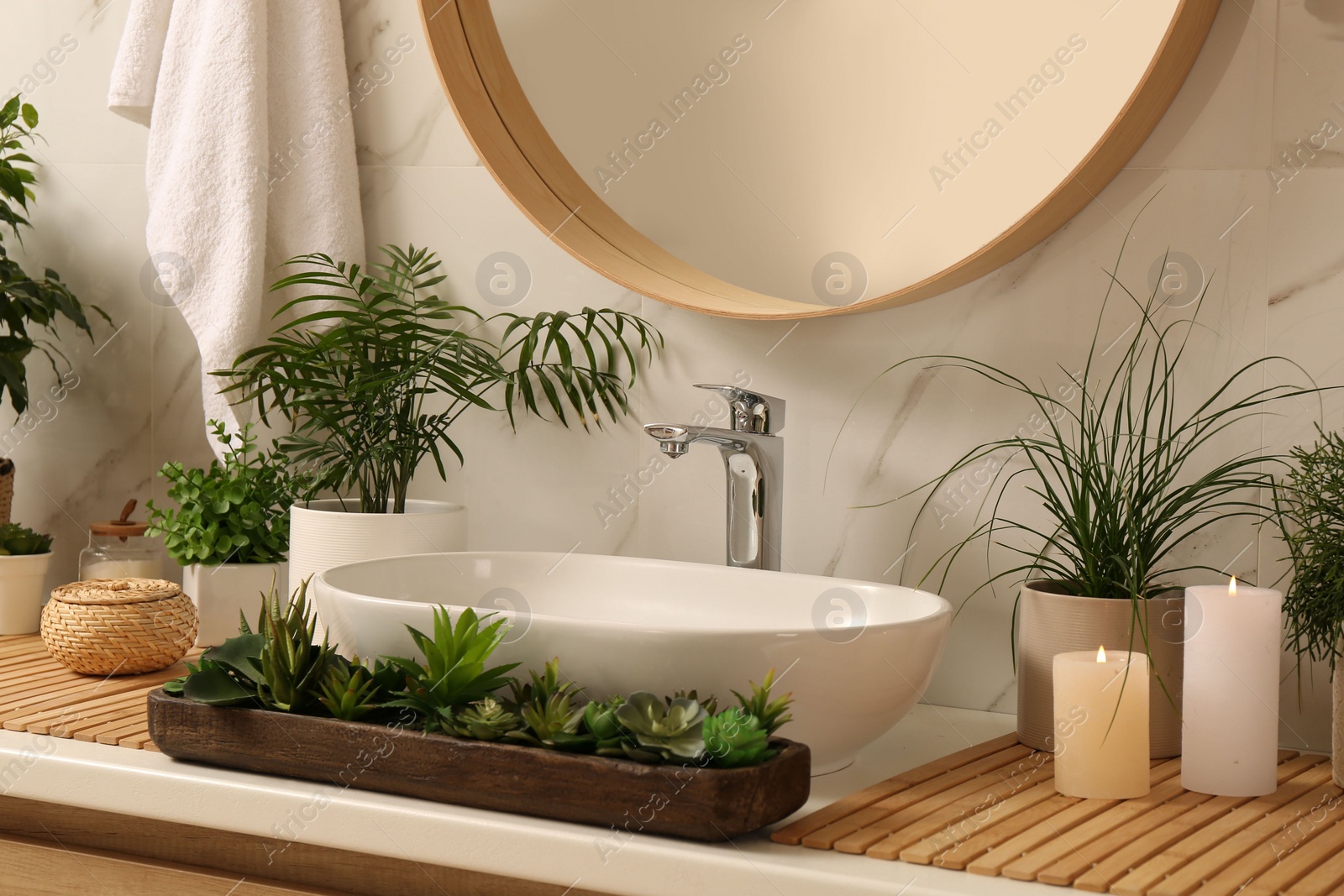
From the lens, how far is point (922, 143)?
1037mm

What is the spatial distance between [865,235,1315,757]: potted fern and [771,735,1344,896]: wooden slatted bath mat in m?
0.09

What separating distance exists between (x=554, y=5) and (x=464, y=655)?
694 mm

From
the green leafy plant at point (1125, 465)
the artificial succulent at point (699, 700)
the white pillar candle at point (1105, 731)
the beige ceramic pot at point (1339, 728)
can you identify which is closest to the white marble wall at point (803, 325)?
the green leafy plant at point (1125, 465)

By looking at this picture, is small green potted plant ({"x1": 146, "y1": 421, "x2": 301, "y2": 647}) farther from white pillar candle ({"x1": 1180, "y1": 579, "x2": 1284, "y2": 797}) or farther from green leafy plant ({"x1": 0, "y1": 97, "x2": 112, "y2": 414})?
white pillar candle ({"x1": 1180, "y1": 579, "x2": 1284, "y2": 797})

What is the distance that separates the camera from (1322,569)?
0.80 meters

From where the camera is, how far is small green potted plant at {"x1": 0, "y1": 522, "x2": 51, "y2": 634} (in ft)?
3.99

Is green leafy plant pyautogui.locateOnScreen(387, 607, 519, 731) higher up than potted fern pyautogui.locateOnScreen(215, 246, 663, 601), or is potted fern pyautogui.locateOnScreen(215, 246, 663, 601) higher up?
potted fern pyautogui.locateOnScreen(215, 246, 663, 601)

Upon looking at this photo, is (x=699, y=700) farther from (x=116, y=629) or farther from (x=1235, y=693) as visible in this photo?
(x=116, y=629)

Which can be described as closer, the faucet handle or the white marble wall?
the white marble wall

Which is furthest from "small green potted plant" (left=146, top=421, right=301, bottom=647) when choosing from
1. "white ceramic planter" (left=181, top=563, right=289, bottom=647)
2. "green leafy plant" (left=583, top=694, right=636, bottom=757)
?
"green leafy plant" (left=583, top=694, right=636, bottom=757)

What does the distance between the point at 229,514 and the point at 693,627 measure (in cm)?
57

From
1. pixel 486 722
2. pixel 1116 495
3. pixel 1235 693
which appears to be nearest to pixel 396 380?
pixel 486 722

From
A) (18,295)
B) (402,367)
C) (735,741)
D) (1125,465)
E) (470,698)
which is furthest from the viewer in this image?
(18,295)

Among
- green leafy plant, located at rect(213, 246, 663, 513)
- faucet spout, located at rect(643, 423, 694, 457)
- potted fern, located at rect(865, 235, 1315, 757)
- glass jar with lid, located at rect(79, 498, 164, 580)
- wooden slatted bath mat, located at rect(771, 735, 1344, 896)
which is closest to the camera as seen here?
wooden slatted bath mat, located at rect(771, 735, 1344, 896)
